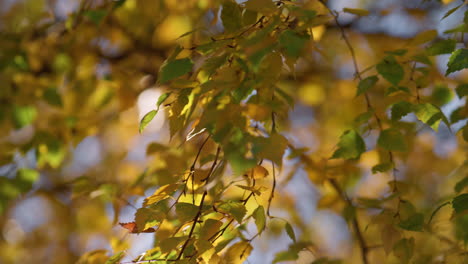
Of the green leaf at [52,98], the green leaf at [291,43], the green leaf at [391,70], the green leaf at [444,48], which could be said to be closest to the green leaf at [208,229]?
the green leaf at [291,43]

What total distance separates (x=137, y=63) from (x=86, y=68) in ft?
1.04

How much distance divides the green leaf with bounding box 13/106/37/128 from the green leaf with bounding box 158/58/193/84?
40.3 inches

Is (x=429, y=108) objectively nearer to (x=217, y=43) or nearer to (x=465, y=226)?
(x=465, y=226)

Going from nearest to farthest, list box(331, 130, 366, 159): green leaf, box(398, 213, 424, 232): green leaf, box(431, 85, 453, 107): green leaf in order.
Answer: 1. box(398, 213, 424, 232): green leaf
2. box(331, 130, 366, 159): green leaf
3. box(431, 85, 453, 107): green leaf

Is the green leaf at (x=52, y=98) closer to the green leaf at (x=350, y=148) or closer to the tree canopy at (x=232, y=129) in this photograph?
the tree canopy at (x=232, y=129)

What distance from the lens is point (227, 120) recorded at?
0.67m

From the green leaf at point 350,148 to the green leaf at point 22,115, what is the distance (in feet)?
3.59

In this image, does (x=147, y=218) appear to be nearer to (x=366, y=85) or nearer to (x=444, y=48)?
(x=366, y=85)

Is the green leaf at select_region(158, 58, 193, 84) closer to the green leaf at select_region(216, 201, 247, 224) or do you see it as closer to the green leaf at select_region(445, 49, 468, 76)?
the green leaf at select_region(216, 201, 247, 224)

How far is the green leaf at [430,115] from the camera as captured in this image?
33.3 inches

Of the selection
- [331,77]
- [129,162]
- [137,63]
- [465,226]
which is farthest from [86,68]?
[465,226]

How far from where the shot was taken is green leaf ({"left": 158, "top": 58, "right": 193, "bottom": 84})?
73 centimetres

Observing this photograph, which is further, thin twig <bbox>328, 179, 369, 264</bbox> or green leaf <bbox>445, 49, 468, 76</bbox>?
thin twig <bbox>328, 179, 369, 264</bbox>

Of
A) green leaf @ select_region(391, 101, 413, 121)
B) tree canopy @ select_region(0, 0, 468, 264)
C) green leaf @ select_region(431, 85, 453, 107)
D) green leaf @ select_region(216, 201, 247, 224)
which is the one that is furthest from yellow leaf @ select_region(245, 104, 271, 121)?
green leaf @ select_region(431, 85, 453, 107)
